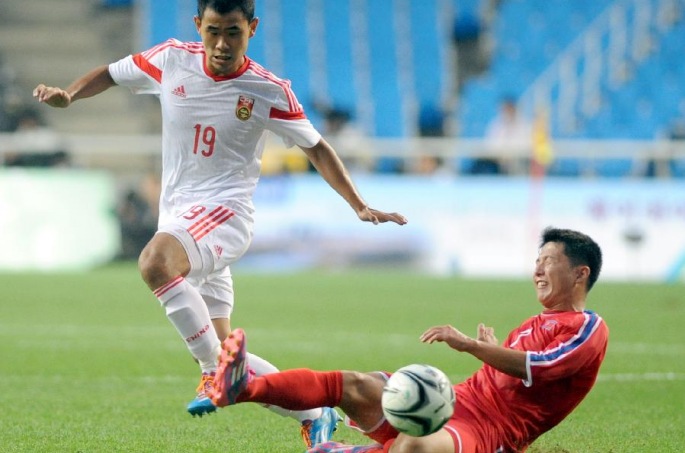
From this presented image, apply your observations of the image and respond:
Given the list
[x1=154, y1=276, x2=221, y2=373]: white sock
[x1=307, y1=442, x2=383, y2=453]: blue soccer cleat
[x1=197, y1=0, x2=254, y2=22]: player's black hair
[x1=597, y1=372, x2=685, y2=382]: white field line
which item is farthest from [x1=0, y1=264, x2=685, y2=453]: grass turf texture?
[x1=197, y1=0, x2=254, y2=22]: player's black hair

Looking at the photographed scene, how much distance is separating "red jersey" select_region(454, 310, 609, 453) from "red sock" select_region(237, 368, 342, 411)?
1.81 ft

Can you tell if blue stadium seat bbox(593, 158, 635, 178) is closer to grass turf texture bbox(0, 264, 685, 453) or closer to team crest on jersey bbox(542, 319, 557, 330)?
grass turf texture bbox(0, 264, 685, 453)

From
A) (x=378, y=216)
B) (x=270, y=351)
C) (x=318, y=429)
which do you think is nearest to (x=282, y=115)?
(x=378, y=216)

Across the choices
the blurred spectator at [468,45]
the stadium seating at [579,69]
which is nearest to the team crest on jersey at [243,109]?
the stadium seating at [579,69]

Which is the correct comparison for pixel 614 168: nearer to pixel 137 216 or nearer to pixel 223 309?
pixel 137 216

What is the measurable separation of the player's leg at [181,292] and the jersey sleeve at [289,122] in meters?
0.82

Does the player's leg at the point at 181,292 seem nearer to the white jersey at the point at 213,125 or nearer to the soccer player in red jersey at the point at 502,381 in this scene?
the white jersey at the point at 213,125

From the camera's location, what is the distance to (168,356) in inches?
399

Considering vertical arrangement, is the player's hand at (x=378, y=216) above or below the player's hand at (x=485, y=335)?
Result: above

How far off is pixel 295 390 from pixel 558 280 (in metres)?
1.30

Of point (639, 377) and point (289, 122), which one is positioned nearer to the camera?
point (289, 122)

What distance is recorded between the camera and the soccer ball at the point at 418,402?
4.89 metres

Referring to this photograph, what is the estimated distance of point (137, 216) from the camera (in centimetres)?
1953

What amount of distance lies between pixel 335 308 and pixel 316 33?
1251 centimetres
